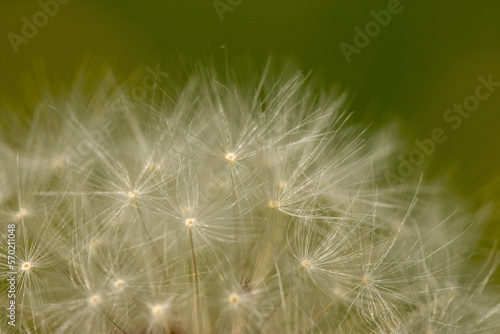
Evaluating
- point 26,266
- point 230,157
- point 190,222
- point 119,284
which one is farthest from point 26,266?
point 230,157

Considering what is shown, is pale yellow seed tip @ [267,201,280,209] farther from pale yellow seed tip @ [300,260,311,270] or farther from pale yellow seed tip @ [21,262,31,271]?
pale yellow seed tip @ [21,262,31,271]

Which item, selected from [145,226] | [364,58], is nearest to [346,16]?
[364,58]

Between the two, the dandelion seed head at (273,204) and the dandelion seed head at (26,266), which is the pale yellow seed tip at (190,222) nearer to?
the dandelion seed head at (273,204)

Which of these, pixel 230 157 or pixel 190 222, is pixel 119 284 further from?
pixel 230 157

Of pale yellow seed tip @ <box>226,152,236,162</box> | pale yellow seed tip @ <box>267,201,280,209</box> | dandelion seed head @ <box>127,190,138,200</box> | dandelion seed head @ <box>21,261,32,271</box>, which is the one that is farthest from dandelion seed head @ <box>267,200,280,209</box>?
dandelion seed head @ <box>21,261,32,271</box>

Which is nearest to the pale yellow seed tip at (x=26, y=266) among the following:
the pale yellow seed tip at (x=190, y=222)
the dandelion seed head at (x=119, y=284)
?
the dandelion seed head at (x=119, y=284)
